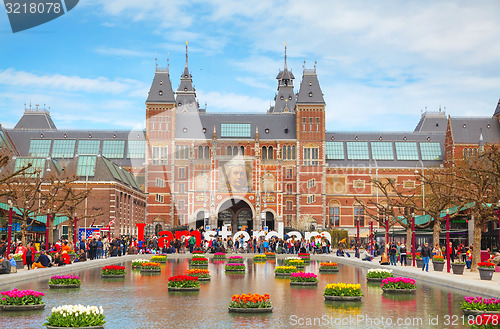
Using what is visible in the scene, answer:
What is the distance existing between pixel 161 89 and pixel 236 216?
23.4 m

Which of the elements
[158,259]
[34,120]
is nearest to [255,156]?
[34,120]

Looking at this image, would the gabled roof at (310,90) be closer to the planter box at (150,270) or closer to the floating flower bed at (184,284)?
the planter box at (150,270)

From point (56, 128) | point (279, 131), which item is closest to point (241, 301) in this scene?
point (279, 131)

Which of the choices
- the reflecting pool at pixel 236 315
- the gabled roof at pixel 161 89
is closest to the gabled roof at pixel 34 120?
the gabled roof at pixel 161 89

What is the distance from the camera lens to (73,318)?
12969mm

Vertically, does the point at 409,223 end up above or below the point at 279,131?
below

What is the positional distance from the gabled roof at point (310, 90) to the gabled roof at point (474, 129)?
2080 cm

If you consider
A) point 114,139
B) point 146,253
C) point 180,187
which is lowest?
point 146,253

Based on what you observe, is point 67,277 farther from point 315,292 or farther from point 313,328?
point 313,328

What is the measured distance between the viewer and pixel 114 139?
103500mm

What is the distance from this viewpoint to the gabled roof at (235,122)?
326 ft

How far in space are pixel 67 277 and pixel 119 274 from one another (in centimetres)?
519

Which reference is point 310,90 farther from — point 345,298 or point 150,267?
point 345,298

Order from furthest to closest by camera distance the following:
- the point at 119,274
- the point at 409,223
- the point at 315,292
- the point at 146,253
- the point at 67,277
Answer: the point at 146,253, the point at 409,223, the point at 119,274, the point at 67,277, the point at 315,292
